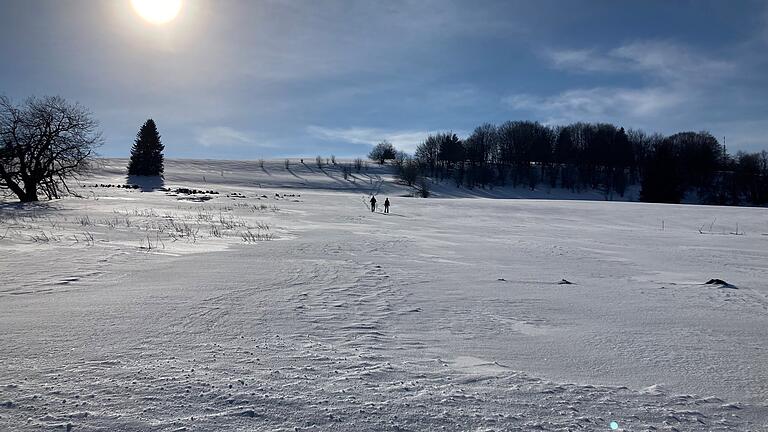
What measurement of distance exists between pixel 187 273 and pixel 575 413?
6.18 meters

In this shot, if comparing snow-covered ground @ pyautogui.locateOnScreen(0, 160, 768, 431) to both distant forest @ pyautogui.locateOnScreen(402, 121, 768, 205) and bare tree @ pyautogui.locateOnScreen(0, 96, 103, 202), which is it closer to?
bare tree @ pyautogui.locateOnScreen(0, 96, 103, 202)

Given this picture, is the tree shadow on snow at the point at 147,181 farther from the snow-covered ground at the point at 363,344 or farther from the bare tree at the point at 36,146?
the snow-covered ground at the point at 363,344

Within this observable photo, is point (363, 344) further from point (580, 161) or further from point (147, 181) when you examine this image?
point (580, 161)

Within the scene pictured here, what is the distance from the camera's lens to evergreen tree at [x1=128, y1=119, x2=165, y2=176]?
242 ft

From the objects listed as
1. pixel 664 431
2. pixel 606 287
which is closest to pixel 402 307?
pixel 664 431

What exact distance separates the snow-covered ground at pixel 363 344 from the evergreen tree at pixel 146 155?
2840 inches

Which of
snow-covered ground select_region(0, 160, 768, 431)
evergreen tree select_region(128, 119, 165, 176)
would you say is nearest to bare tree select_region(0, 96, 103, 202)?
snow-covered ground select_region(0, 160, 768, 431)

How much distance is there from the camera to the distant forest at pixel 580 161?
84438mm

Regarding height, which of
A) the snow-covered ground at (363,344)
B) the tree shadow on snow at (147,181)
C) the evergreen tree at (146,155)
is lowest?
the snow-covered ground at (363,344)

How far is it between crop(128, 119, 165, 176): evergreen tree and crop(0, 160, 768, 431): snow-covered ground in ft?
237

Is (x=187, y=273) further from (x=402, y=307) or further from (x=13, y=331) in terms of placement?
(x=402, y=307)

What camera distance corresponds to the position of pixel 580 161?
10031 cm

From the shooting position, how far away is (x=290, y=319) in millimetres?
4973

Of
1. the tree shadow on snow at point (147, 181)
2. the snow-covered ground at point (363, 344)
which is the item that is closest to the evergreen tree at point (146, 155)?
the tree shadow on snow at point (147, 181)
